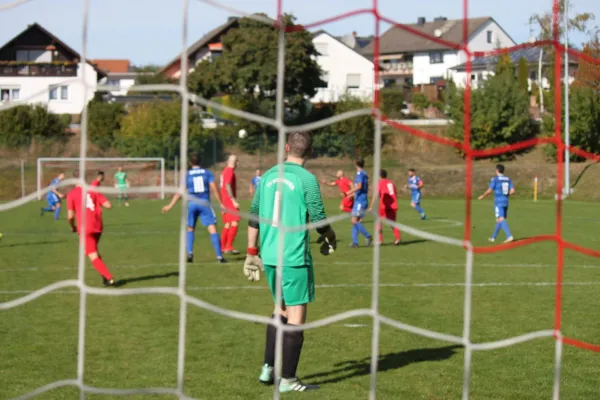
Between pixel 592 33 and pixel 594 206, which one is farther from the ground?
pixel 592 33

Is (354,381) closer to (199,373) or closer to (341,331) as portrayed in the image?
(199,373)

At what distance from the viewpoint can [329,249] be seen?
21.6ft

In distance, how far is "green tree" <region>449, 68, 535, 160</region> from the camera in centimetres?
2795

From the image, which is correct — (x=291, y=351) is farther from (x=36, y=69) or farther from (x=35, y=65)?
(x=36, y=69)

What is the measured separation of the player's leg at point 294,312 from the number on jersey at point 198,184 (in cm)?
703

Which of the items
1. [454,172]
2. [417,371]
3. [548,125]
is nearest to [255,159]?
[454,172]

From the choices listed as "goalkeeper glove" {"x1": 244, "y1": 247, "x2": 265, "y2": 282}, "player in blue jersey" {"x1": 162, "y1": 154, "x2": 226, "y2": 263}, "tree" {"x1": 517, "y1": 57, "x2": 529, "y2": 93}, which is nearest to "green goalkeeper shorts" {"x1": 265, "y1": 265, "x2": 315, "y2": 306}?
"goalkeeper glove" {"x1": 244, "y1": 247, "x2": 265, "y2": 282}

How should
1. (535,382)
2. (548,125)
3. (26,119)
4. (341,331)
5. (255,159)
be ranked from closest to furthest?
1. (535,382)
2. (341,331)
3. (26,119)
4. (548,125)
5. (255,159)

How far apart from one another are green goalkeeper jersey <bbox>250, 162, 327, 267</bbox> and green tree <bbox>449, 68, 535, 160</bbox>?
2145cm

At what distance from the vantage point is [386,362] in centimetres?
707

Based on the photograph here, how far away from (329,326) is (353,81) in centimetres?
3242

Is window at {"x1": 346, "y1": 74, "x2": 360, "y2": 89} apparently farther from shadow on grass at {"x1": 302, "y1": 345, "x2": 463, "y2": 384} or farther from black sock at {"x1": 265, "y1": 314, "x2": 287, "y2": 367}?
black sock at {"x1": 265, "y1": 314, "x2": 287, "y2": 367}

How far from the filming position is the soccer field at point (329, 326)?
21.1 feet

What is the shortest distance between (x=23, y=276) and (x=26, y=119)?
475 inches
